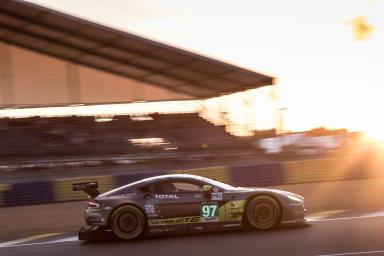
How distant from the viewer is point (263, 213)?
995 cm

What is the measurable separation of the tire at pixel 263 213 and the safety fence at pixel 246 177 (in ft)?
23.4

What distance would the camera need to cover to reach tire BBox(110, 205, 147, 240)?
1009 cm

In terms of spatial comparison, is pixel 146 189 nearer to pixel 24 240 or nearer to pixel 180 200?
pixel 180 200

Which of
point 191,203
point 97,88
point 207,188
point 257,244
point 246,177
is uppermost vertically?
point 97,88

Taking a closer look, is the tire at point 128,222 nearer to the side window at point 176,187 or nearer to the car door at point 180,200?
the car door at point 180,200

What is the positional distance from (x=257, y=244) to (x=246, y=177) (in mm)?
9308

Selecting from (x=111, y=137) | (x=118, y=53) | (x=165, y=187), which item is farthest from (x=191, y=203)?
(x=118, y=53)

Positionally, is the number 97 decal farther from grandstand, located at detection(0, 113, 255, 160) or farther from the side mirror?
grandstand, located at detection(0, 113, 255, 160)

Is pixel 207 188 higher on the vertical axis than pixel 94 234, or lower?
higher

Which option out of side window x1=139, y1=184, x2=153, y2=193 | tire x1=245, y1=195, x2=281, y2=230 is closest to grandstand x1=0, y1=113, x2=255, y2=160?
side window x1=139, y1=184, x2=153, y2=193

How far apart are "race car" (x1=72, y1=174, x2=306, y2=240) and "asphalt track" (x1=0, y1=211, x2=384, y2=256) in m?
0.20

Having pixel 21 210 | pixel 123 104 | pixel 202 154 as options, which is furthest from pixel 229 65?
pixel 21 210

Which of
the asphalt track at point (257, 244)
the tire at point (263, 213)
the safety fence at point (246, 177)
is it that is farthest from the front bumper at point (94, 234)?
the safety fence at point (246, 177)

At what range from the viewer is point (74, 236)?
11.5m
